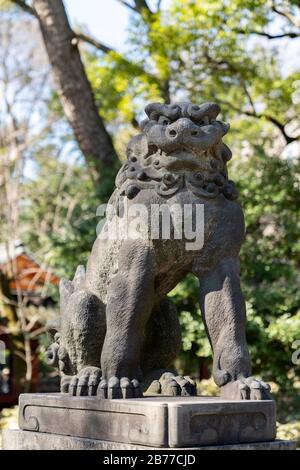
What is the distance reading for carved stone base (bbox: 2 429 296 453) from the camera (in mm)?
3624

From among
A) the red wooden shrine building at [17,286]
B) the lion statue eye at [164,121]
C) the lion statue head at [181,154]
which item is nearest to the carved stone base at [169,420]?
the lion statue head at [181,154]

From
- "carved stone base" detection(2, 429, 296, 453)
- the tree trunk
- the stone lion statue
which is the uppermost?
the tree trunk

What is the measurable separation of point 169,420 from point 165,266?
3.26 ft

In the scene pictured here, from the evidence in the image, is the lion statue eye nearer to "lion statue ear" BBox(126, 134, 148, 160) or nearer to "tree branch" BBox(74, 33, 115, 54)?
"lion statue ear" BBox(126, 134, 148, 160)

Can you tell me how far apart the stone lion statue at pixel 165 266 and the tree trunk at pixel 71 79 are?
596 cm

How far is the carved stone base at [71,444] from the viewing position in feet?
11.9

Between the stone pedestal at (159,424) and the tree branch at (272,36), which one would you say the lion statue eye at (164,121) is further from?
the tree branch at (272,36)

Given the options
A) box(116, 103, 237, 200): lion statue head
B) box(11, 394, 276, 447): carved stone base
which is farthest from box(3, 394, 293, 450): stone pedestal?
box(116, 103, 237, 200): lion statue head

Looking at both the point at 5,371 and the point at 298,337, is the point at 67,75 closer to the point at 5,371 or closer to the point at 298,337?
the point at 298,337

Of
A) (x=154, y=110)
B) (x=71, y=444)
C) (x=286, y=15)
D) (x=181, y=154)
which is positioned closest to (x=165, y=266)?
(x=181, y=154)

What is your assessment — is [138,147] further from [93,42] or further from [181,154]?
[93,42]

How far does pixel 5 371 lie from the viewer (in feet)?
47.9

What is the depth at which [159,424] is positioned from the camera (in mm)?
3504
